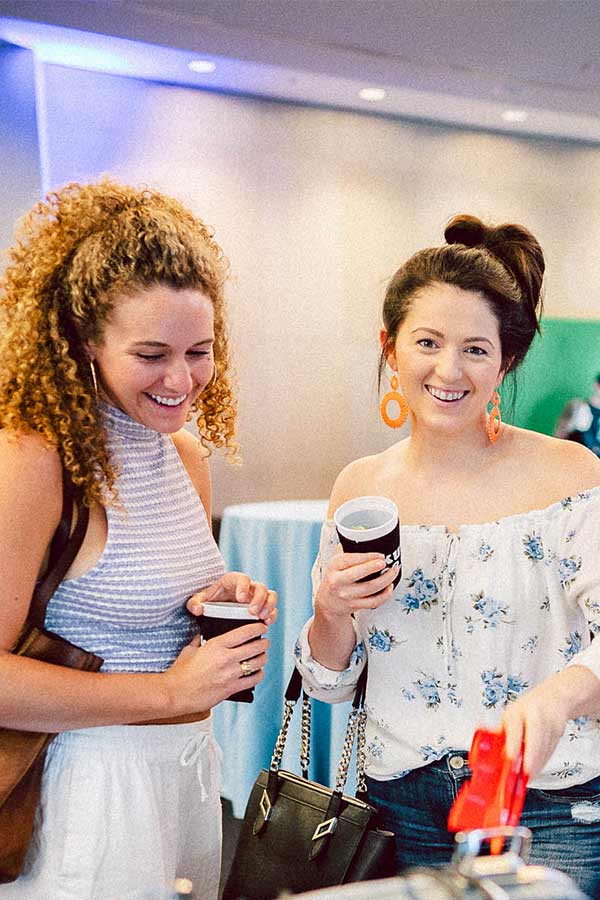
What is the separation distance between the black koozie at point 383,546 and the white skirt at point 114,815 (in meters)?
0.35

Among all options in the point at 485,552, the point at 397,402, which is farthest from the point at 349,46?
the point at 485,552

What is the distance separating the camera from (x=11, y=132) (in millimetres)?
4164

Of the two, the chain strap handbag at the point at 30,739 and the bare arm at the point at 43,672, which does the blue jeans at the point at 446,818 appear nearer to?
the bare arm at the point at 43,672

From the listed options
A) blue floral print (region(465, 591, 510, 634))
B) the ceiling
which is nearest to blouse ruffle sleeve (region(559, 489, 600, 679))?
blue floral print (region(465, 591, 510, 634))

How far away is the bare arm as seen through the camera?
1.22 meters

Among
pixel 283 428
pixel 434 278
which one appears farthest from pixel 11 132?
pixel 434 278

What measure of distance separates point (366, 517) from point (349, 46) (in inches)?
140

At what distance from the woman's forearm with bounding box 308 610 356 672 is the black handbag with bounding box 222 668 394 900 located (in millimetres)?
135

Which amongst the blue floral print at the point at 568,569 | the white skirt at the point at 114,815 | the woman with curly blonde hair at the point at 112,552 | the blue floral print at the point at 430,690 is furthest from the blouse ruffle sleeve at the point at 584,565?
the white skirt at the point at 114,815

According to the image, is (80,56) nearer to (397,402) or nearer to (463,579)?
(397,402)

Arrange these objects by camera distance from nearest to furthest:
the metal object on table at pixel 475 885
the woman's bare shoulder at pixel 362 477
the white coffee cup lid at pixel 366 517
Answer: the metal object on table at pixel 475 885 < the white coffee cup lid at pixel 366 517 < the woman's bare shoulder at pixel 362 477

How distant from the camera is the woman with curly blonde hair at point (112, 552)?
4.16 ft

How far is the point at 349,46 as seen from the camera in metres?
4.41

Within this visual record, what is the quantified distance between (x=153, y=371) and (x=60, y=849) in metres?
0.64
